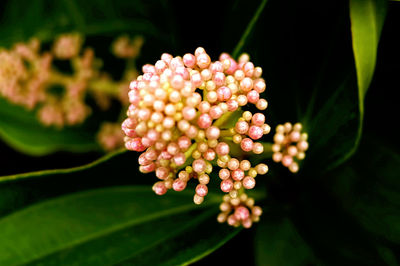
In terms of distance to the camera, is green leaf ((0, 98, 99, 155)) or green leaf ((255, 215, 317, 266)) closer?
green leaf ((255, 215, 317, 266))

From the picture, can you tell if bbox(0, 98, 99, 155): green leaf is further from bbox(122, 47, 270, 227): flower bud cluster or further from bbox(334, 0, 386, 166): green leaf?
bbox(334, 0, 386, 166): green leaf

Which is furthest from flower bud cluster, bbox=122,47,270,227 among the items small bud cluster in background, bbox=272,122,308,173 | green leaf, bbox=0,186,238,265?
green leaf, bbox=0,186,238,265

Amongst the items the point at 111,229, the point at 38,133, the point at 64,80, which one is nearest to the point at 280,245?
the point at 111,229

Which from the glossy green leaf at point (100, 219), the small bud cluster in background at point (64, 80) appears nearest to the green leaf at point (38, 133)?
the small bud cluster in background at point (64, 80)

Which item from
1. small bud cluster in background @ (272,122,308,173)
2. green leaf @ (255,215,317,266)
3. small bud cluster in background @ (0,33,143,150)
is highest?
small bud cluster in background @ (0,33,143,150)

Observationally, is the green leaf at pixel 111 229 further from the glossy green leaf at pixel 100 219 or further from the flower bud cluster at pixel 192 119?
the flower bud cluster at pixel 192 119

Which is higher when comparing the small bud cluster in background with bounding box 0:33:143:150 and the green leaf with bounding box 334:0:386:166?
the small bud cluster in background with bounding box 0:33:143:150
